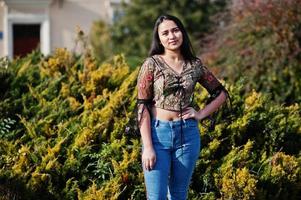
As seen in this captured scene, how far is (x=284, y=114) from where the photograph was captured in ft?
20.2

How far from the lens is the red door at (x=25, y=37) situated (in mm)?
18188

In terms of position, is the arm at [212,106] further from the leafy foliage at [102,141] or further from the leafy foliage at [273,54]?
the leafy foliage at [273,54]

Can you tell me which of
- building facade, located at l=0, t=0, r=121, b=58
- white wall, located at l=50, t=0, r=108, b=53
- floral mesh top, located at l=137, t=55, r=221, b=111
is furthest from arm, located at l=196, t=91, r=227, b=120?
white wall, located at l=50, t=0, r=108, b=53

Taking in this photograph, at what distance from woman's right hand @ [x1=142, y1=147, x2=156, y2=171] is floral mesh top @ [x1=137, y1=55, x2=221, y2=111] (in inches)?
11.3

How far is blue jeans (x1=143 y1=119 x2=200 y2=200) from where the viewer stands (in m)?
3.98

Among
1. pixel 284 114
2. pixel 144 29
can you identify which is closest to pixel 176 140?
pixel 284 114

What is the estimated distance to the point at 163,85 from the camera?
4.04 metres

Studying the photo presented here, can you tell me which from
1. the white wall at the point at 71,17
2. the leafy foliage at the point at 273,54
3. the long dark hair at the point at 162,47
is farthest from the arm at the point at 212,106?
the white wall at the point at 71,17

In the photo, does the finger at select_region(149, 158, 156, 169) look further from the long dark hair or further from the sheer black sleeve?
the long dark hair

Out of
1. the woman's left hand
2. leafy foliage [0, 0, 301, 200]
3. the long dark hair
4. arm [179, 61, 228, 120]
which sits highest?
the long dark hair

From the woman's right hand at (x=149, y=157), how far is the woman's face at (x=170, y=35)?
0.63 m

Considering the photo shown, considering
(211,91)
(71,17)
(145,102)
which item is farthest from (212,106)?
(71,17)

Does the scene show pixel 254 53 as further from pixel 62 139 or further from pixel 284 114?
pixel 62 139

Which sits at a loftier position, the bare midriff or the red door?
the red door
